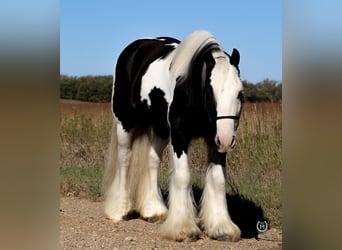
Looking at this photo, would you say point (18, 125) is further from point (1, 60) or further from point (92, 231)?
point (92, 231)

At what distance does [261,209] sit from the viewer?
109 inches

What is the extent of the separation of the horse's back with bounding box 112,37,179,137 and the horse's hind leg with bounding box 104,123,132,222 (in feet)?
0.31

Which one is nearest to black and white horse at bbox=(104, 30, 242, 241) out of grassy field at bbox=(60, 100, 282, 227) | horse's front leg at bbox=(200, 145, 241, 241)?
horse's front leg at bbox=(200, 145, 241, 241)

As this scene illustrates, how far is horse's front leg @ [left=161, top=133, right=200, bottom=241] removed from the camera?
8.89ft

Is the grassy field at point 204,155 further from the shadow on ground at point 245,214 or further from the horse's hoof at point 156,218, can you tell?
the horse's hoof at point 156,218

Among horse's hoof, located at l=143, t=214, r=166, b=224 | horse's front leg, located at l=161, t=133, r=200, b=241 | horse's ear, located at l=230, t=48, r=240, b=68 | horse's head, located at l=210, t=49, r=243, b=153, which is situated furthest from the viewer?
horse's hoof, located at l=143, t=214, r=166, b=224

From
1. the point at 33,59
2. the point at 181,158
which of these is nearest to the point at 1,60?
the point at 33,59

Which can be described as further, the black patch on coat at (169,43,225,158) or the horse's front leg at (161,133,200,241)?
the horse's front leg at (161,133,200,241)

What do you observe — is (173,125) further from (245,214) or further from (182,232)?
(245,214)

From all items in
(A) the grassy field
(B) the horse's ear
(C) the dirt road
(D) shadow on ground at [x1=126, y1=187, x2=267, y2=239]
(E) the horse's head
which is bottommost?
(C) the dirt road

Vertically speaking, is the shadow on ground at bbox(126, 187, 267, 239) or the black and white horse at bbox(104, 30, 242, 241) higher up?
the black and white horse at bbox(104, 30, 242, 241)

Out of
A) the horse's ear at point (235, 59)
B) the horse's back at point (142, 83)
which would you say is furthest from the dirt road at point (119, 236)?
the horse's ear at point (235, 59)

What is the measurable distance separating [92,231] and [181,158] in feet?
2.42

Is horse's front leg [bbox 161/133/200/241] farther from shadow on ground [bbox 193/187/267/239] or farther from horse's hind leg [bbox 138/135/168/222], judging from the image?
horse's hind leg [bbox 138/135/168/222]
